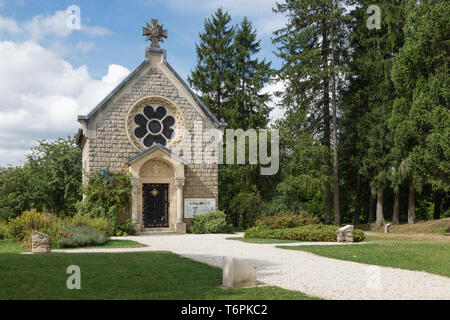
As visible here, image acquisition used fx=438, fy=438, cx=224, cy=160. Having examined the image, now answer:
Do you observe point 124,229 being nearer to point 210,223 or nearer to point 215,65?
point 210,223

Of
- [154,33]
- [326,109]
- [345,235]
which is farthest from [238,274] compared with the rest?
[326,109]

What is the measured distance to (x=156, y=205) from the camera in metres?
23.2

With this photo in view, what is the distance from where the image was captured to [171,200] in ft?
76.6

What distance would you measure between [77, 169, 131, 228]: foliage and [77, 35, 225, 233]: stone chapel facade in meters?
0.42

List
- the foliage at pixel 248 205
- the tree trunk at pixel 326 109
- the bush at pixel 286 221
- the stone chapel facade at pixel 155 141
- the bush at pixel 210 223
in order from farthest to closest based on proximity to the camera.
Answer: the tree trunk at pixel 326 109 → the foliage at pixel 248 205 → the bush at pixel 210 223 → the stone chapel facade at pixel 155 141 → the bush at pixel 286 221

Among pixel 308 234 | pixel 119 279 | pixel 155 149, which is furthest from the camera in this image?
pixel 155 149

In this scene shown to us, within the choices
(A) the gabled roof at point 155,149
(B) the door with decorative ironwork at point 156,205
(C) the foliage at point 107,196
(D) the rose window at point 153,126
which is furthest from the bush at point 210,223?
(D) the rose window at point 153,126

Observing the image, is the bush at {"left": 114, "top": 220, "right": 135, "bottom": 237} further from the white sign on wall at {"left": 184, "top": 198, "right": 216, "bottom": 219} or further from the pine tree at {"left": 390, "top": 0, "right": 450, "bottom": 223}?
the pine tree at {"left": 390, "top": 0, "right": 450, "bottom": 223}

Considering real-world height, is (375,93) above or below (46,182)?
above

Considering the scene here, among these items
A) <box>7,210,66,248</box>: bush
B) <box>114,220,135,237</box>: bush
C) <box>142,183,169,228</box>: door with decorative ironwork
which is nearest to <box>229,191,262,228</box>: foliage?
<box>142,183,169,228</box>: door with decorative ironwork

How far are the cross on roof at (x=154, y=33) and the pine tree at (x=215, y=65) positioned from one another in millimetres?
13633

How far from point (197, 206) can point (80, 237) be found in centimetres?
925

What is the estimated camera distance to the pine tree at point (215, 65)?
38562 mm

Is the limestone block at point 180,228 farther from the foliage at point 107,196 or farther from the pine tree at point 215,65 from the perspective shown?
the pine tree at point 215,65
